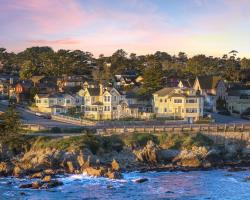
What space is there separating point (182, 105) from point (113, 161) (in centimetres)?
3227

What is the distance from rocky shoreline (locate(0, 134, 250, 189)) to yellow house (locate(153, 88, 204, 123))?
21.2 metres

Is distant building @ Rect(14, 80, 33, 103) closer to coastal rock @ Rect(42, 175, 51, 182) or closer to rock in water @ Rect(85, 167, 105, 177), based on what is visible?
rock in water @ Rect(85, 167, 105, 177)

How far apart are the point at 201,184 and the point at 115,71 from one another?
319ft

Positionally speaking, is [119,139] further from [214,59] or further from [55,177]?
[214,59]

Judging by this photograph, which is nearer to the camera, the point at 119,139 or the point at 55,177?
the point at 55,177

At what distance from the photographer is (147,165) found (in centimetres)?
6294

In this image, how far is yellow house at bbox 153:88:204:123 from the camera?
90.9m

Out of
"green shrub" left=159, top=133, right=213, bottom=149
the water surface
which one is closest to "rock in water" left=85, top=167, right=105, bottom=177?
the water surface

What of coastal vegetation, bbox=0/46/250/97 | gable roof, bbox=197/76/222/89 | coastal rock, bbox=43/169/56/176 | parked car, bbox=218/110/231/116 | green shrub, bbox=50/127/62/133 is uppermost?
coastal vegetation, bbox=0/46/250/97

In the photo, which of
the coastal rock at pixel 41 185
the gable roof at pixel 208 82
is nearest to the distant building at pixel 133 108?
the gable roof at pixel 208 82

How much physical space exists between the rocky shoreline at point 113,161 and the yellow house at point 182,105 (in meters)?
21.2

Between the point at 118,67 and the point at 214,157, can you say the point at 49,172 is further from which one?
the point at 118,67

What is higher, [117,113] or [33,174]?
[117,113]

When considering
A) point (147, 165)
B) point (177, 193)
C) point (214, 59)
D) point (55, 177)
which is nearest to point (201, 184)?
point (177, 193)
